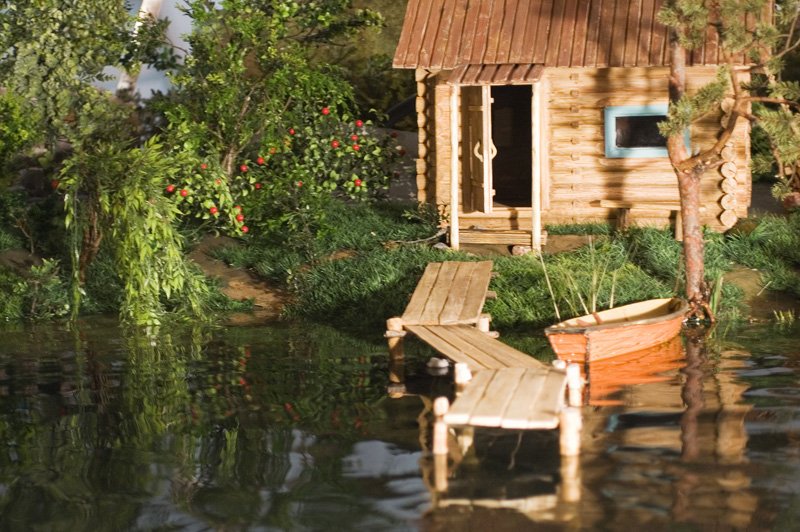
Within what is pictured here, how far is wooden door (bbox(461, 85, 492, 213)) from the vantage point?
1695 centimetres

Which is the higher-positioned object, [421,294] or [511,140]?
[511,140]

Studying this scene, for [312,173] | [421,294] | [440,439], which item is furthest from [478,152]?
[440,439]

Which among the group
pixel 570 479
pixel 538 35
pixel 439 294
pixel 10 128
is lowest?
pixel 570 479

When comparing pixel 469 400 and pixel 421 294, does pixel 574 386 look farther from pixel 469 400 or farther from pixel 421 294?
pixel 421 294

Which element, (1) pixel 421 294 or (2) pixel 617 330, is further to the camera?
(1) pixel 421 294

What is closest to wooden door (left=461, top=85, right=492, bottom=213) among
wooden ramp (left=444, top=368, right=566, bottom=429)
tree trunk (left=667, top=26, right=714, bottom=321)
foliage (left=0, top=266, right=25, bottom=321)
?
tree trunk (left=667, top=26, right=714, bottom=321)

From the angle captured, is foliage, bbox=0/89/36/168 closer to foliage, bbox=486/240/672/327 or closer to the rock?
foliage, bbox=486/240/672/327

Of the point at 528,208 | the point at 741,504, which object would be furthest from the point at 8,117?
the point at 741,504

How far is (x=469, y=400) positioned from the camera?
9539mm

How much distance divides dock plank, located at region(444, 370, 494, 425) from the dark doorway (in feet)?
37.8

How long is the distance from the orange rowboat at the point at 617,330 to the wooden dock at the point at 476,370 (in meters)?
0.80

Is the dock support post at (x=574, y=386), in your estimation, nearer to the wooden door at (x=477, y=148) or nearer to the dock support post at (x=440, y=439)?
the dock support post at (x=440, y=439)

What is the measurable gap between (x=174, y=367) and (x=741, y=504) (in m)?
6.96

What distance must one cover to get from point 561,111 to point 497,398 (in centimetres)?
879
